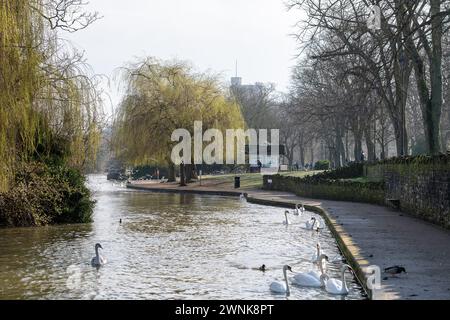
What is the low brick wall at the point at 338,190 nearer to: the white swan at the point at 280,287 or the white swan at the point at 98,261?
the white swan at the point at 98,261

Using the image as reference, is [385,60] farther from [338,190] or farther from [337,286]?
[337,286]

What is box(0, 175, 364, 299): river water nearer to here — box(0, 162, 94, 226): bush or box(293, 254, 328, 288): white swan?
box(293, 254, 328, 288): white swan

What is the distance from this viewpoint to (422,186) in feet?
68.7

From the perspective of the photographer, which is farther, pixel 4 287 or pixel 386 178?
pixel 386 178

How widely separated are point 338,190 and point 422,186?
1171 centimetres

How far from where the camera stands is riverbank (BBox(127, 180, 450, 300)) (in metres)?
9.84

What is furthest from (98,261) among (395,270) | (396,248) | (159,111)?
(159,111)

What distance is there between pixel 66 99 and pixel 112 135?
30321 mm

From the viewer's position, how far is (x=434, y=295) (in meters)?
9.29

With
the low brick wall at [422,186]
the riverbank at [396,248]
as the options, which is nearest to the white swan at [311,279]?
the riverbank at [396,248]

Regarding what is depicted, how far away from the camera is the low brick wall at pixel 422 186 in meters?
18.1

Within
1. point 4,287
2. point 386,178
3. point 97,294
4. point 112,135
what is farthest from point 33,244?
point 112,135

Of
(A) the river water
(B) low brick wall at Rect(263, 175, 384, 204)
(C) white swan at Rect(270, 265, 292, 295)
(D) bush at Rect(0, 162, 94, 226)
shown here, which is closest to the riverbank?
(A) the river water
